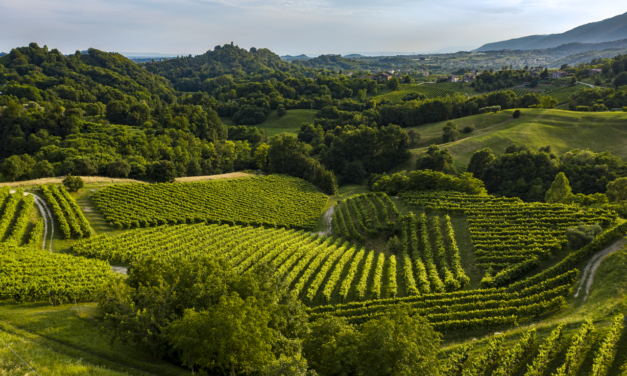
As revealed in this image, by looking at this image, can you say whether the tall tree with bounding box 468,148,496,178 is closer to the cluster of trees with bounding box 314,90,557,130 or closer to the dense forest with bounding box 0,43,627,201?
the dense forest with bounding box 0,43,627,201

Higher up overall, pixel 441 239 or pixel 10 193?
pixel 10 193

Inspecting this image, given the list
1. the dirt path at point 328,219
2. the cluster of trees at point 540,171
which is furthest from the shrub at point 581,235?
the dirt path at point 328,219

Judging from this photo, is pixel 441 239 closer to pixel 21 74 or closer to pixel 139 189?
pixel 139 189

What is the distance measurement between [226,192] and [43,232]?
25.1 metres

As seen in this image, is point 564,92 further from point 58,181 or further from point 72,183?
point 58,181

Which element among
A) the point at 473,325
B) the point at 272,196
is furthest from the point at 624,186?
the point at 272,196

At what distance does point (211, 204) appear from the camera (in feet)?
161

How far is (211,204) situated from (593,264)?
46.1 metres

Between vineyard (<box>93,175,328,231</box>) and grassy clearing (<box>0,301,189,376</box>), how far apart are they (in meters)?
18.8

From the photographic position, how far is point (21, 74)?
12675 centimetres

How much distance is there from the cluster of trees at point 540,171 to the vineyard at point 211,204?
3655 cm

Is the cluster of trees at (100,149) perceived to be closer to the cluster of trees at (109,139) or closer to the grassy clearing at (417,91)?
the cluster of trees at (109,139)

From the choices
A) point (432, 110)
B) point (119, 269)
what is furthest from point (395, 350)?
point (432, 110)

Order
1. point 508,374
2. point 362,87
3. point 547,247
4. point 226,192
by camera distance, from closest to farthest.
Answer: point 508,374, point 547,247, point 226,192, point 362,87
